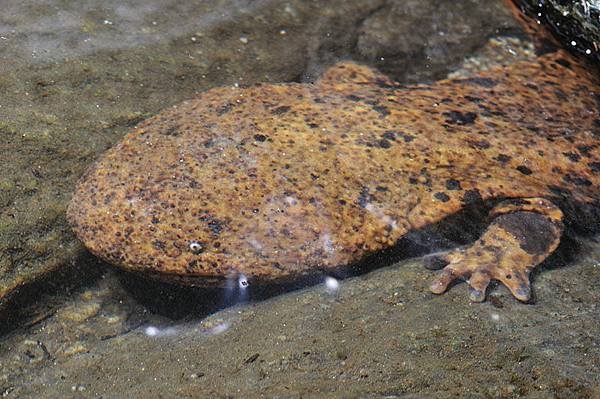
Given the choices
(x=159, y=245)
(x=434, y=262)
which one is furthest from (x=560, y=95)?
(x=159, y=245)

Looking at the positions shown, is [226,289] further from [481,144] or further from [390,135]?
[481,144]

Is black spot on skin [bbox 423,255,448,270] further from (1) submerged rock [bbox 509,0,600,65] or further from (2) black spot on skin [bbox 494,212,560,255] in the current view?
(1) submerged rock [bbox 509,0,600,65]

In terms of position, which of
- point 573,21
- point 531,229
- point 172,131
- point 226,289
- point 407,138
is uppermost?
point 573,21

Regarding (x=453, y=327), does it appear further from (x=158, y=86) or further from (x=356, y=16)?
(x=356, y=16)

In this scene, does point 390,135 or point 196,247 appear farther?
point 390,135

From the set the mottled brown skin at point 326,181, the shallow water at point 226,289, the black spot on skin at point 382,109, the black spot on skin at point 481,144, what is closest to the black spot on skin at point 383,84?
the mottled brown skin at point 326,181

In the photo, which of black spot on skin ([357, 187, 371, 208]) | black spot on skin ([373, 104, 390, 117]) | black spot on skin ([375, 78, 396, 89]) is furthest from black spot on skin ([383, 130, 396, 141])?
black spot on skin ([375, 78, 396, 89])
